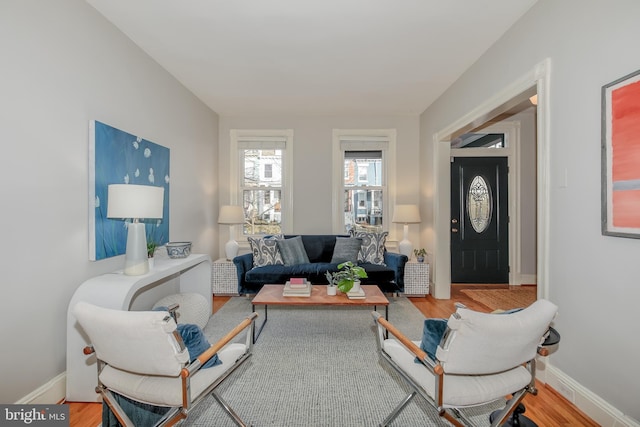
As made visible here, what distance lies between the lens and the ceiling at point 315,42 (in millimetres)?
2383

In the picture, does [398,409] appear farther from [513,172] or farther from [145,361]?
[513,172]

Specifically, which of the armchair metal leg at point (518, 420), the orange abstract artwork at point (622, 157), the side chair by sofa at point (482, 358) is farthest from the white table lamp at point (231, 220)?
the orange abstract artwork at point (622, 157)

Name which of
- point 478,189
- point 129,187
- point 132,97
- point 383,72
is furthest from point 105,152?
point 478,189

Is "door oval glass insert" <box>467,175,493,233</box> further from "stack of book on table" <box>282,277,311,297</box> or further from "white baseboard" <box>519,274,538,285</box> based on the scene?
"stack of book on table" <box>282,277,311,297</box>

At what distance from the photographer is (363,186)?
17.3 ft

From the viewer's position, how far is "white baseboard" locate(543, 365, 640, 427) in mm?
1708

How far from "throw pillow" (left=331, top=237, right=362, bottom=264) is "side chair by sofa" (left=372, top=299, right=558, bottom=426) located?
286 centimetres

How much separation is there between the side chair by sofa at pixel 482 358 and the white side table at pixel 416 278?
2787 millimetres

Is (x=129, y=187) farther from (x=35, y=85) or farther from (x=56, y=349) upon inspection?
(x=56, y=349)

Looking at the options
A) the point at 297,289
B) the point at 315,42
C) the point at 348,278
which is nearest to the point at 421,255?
the point at 348,278

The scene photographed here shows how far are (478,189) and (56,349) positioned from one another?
5.49 meters

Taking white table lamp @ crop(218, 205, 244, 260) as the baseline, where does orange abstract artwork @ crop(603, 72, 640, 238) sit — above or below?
above

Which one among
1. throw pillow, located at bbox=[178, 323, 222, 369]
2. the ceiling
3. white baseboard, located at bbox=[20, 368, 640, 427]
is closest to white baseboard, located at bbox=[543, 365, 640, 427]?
white baseboard, located at bbox=[20, 368, 640, 427]

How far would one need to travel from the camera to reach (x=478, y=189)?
5039 millimetres
